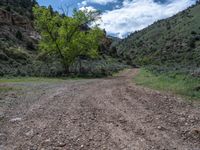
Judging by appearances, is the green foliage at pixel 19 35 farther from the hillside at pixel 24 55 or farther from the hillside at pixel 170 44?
the hillside at pixel 170 44

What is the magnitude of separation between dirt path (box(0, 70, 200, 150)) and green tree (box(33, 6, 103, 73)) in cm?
2980

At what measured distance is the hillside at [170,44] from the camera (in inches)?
4375

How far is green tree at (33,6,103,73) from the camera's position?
45656mm

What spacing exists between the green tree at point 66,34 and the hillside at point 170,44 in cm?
5345

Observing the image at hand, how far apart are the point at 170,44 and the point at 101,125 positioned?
122 metres

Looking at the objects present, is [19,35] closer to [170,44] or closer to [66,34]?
[66,34]

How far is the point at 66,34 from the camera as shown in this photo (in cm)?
4609

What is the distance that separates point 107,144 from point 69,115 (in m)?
3.96

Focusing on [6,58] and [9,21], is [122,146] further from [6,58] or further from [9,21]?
[9,21]

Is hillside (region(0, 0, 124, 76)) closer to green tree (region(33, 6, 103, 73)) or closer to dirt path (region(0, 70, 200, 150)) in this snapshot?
green tree (region(33, 6, 103, 73))

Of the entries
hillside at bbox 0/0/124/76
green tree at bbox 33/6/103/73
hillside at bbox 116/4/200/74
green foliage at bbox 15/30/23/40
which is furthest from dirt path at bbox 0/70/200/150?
hillside at bbox 116/4/200/74

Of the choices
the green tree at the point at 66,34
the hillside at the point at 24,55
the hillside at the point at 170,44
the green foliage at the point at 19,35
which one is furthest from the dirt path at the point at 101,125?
the hillside at the point at 170,44

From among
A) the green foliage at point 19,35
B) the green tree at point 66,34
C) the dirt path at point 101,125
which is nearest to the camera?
the dirt path at point 101,125

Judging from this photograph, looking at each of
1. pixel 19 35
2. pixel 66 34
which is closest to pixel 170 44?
pixel 19 35
